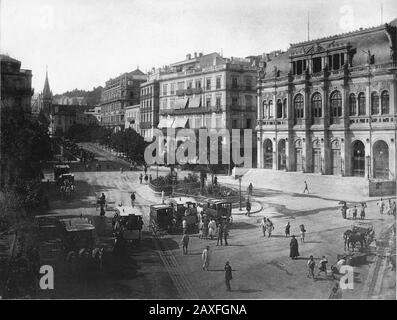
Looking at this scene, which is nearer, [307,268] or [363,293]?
[363,293]

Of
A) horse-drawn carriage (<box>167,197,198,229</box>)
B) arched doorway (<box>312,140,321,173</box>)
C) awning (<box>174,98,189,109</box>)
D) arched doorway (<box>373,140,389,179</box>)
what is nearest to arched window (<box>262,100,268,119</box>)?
arched doorway (<box>312,140,321,173</box>)

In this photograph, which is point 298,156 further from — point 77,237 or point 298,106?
point 77,237

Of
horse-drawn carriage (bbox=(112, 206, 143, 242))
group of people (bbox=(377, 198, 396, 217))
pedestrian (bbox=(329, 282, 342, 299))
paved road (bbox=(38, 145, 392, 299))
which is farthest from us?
group of people (bbox=(377, 198, 396, 217))

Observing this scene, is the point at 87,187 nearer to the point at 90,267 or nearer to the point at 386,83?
the point at 90,267

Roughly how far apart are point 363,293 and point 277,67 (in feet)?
138

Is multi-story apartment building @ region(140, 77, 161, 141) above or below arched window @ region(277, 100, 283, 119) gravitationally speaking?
above

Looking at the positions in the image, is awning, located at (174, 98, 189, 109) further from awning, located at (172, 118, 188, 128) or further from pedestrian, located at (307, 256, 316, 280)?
pedestrian, located at (307, 256, 316, 280)

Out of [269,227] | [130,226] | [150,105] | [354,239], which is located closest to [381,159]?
[269,227]

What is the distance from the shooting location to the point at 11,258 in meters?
19.0

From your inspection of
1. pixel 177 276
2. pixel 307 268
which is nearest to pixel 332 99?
pixel 307 268

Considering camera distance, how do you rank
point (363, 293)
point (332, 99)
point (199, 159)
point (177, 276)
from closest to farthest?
point (363, 293)
point (177, 276)
point (332, 99)
point (199, 159)

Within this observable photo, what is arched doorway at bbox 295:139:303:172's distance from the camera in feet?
167

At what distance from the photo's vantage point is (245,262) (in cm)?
2059

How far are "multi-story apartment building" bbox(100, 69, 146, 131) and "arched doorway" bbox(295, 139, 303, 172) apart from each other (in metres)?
51.6
